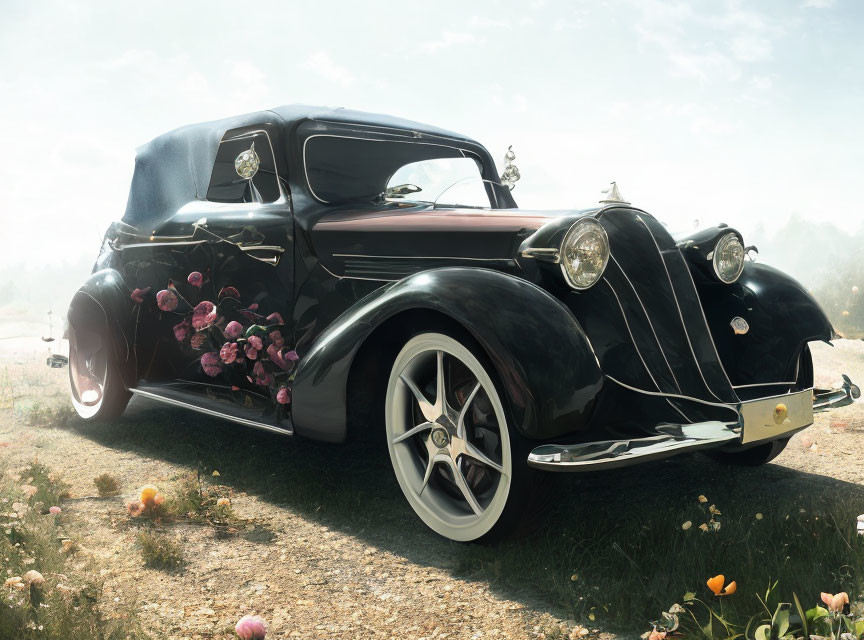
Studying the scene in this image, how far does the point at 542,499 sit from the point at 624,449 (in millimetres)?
383

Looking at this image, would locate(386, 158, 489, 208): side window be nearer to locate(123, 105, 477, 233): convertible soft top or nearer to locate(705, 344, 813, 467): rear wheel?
locate(123, 105, 477, 233): convertible soft top

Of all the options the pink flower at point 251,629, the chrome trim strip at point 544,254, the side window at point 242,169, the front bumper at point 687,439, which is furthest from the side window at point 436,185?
the pink flower at point 251,629

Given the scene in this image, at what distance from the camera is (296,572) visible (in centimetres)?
267

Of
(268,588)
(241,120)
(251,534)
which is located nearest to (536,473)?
(268,588)

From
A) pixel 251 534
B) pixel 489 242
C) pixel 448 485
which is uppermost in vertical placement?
pixel 489 242

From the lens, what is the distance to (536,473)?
255 centimetres

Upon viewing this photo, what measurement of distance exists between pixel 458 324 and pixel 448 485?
2.14 ft

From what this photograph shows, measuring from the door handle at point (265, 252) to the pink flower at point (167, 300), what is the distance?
672 millimetres

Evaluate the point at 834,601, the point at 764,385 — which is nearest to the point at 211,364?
the point at 764,385

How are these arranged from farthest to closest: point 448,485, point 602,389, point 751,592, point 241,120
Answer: point 241,120 → point 448,485 → point 602,389 → point 751,592

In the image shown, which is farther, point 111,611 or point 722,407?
point 722,407

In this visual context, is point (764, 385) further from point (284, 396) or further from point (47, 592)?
point (47, 592)

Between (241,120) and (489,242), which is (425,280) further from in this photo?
(241,120)

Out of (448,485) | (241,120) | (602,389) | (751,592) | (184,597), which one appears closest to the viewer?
(751,592)
